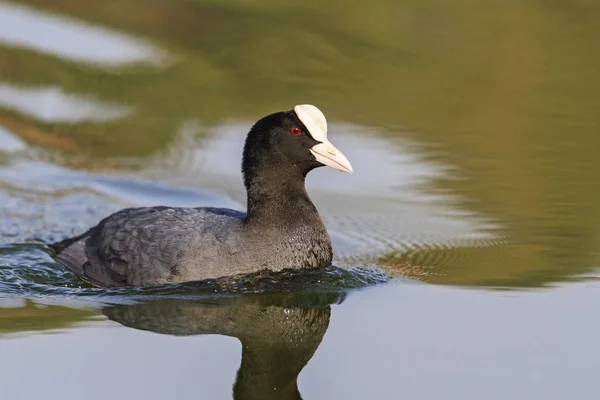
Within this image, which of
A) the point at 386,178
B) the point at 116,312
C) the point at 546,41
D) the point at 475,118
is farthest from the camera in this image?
→ the point at 546,41

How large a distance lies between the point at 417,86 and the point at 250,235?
425 cm

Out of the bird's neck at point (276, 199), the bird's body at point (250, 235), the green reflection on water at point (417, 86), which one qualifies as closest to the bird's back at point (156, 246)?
the bird's body at point (250, 235)

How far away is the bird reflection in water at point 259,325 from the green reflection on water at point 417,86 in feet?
3.37

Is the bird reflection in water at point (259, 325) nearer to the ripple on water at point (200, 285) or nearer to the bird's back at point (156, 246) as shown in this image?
the ripple on water at point (200, 285)

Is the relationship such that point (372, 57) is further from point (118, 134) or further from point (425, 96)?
point (118, 134)

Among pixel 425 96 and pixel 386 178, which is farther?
pixel 425 96

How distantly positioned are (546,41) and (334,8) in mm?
2535

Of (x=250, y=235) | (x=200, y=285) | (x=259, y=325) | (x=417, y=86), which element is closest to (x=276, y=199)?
(x=250, y=235)

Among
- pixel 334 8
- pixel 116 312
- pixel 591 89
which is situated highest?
pixel 334 8

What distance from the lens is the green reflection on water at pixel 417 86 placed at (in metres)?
7.73

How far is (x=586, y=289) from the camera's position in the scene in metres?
6.18

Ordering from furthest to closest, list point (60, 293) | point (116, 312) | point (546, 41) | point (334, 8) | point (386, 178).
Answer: point (334, 8)
point (546, 41)
point (386, 178)
point (60, 293)
point (116, 312)

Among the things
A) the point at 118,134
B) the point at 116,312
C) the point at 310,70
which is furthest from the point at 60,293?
the point at 310,70

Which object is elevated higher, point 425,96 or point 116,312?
point 425,96
